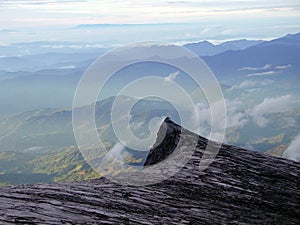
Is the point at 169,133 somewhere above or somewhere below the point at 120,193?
above

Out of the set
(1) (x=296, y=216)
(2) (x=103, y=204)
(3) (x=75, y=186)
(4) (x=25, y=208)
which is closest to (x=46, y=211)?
(4) (x=25, y=208)

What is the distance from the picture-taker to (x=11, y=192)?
707 inches

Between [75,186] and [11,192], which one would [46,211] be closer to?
[11,192]

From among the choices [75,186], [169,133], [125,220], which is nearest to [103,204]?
[125,220]

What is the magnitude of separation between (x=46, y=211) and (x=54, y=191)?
325 cm

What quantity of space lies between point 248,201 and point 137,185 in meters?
6.23

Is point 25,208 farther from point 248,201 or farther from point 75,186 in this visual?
point 248,201

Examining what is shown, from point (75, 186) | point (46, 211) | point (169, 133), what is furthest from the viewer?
point (169, 133)

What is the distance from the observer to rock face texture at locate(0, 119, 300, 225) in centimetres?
1595

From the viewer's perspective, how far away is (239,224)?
1761cm

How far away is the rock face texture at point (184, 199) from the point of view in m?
15.9

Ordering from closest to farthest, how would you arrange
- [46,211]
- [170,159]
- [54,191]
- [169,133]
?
[46,211] → [54,191] → [170,159] → [169,133]

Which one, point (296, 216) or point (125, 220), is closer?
point (125, 220)

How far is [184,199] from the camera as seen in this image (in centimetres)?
1977
